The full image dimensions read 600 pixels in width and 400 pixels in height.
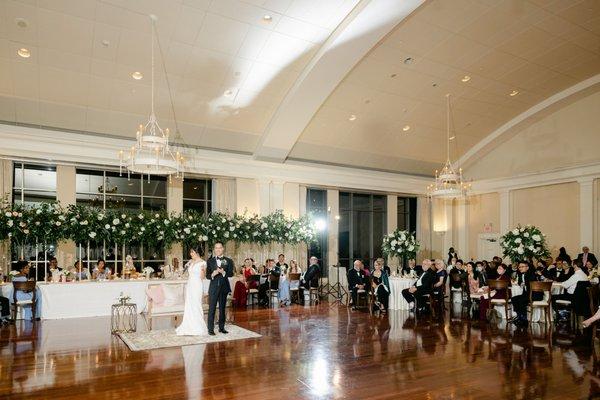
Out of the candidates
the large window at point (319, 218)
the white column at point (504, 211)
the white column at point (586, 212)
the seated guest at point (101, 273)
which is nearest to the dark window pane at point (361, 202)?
the large window at point (319, 218)

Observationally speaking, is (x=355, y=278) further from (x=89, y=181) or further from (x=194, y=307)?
(x=89, y=181)

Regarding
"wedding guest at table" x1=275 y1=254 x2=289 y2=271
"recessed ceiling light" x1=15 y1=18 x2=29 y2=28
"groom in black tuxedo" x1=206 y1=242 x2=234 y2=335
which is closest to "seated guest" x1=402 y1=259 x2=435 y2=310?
"wedding guest at table" x1=275 y1=254 x2=289 y2=271

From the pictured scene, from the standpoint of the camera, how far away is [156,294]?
8359 millimetres

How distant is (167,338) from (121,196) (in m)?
6.45

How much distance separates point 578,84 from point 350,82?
7529mm

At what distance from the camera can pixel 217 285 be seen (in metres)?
7.68

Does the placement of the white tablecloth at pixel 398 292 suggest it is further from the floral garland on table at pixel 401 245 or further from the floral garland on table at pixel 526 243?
the floral garland on table at pixel 526 243

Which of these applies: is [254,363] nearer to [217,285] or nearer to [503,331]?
[217,285]

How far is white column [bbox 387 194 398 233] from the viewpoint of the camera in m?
17.4

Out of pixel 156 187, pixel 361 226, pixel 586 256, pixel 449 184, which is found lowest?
pixel 586 256

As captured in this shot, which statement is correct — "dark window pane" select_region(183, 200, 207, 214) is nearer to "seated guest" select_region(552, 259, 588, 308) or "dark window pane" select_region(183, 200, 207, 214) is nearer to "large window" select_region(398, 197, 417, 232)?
"large window" select_region(398, 197, 417, 232)

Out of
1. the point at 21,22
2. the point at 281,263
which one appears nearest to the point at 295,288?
the point at 281,263

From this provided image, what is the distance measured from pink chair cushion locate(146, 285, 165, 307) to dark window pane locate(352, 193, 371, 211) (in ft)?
31.5

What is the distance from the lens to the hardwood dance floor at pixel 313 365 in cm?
477
